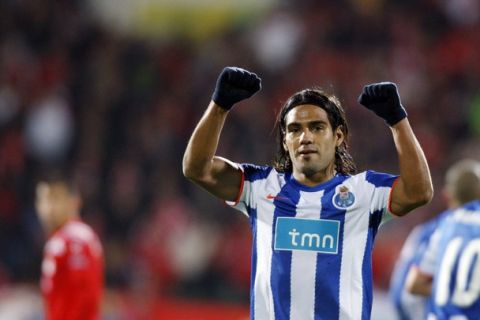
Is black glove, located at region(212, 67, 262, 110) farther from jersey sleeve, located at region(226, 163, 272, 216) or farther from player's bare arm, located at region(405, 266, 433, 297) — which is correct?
player's bare arm, located at region(405, 266, 433, 297)

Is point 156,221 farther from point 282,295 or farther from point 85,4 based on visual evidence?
point 282,295

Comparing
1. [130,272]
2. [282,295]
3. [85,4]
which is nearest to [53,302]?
[282,295]

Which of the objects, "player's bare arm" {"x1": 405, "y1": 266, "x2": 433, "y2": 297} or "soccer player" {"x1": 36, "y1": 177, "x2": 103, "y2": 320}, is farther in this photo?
"soccer player" {"x1": 36, "y1": 177, "x2": 103, "y2": 320}

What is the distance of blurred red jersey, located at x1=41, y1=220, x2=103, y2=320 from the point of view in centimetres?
629

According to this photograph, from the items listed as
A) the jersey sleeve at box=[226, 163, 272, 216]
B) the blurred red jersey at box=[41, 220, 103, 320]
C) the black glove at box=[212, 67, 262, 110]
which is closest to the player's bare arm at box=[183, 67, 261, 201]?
the black glove at box=[212, 67, 262, 110]

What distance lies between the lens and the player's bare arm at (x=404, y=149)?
11.6 feet

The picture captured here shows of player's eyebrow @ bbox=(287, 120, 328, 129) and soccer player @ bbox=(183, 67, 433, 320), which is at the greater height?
player's eyebrow @ bbox=(287, 120, 328, 129)

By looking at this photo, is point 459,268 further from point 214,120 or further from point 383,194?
point 214,120

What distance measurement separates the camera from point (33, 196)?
10.7 metres

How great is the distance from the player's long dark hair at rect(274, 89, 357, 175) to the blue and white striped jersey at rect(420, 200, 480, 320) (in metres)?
1.42

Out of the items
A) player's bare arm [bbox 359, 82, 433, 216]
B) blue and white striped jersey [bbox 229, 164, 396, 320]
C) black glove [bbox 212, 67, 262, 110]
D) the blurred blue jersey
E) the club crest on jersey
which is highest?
black glove [bbox 212, 67, 262, 110]

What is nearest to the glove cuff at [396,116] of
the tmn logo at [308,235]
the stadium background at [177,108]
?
the tmn logo at [308,235]

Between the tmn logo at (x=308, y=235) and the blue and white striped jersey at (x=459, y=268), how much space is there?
1.79 metres

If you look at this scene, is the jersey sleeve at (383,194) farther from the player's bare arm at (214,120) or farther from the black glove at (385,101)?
the player's bare arm at (214,120)
